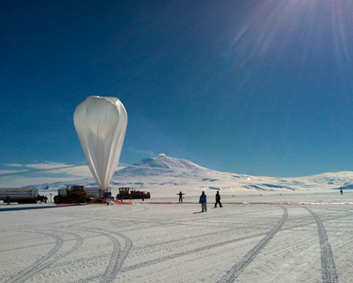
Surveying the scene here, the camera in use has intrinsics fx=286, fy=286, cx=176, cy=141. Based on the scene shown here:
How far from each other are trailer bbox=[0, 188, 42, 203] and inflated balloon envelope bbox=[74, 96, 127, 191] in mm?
16877

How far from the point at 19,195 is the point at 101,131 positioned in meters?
22.5

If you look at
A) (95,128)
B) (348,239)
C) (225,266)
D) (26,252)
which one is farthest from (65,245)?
(95,128)

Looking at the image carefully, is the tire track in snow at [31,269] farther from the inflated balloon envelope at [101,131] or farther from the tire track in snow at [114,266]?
the inflated balloon envelope at [101,131]

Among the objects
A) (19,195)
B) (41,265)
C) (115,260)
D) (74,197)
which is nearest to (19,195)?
(19,195)

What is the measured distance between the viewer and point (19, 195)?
150ft

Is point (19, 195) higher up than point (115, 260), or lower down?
higher up

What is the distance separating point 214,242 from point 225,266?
2690 mm

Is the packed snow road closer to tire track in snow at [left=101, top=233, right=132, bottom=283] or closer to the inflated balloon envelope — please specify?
tire track in snow at [left=101, top=233, right=132, bottom=283]

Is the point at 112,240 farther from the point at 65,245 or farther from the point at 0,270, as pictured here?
the point at 0,270

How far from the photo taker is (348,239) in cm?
834

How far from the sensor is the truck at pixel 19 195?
44.8m

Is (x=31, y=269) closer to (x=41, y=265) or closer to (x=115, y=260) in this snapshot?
(x=41, y=265)

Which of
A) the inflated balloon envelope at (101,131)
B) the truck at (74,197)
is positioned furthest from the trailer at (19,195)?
the inflated balloon envelope at (101,131)

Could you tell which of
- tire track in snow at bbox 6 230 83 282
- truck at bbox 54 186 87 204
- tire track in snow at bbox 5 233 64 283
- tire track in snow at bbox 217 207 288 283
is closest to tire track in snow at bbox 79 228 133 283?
tire track in snow at bbox 6 230 83 282
